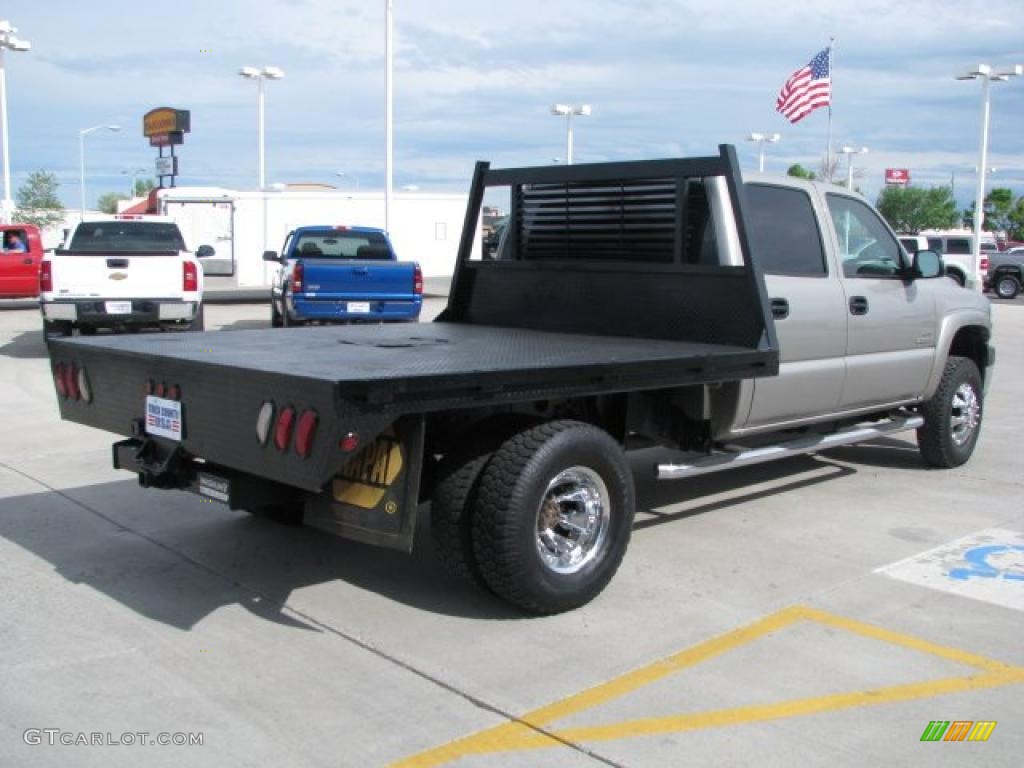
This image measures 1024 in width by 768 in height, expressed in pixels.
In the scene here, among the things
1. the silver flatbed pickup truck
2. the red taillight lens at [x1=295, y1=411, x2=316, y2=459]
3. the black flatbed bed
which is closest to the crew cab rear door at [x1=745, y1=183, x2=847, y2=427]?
the silver flatbed pickup truck

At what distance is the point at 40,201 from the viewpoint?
43.0 m

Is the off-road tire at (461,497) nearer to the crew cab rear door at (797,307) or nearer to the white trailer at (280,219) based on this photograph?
the crew cab rear door at (797,307)

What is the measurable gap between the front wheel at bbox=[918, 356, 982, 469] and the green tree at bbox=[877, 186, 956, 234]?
66.5 m

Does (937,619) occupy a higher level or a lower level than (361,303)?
lower

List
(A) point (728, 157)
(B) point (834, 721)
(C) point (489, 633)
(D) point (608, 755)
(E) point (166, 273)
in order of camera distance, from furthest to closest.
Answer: (E) point (166, 273) → (A) point (728, 157) → (C) point (489, 633) → (B) point (834, 721) → (D) point (608, 755)

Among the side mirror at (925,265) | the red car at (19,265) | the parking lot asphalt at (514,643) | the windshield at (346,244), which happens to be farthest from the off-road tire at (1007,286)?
the parking lot asphalt at (514,643)

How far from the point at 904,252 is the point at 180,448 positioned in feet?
17.0

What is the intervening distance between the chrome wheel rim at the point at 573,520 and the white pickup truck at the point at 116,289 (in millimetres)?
10128

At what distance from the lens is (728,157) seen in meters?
5.84

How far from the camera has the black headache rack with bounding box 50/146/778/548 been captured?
4.19 m

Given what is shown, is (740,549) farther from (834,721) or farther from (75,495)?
(75,495)

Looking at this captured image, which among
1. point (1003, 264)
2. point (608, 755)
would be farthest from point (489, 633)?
point (1003, 264)

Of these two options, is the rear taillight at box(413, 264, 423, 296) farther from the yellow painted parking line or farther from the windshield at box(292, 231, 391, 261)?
the yellow painted parking line

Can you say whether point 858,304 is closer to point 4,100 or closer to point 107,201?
point 4,100
